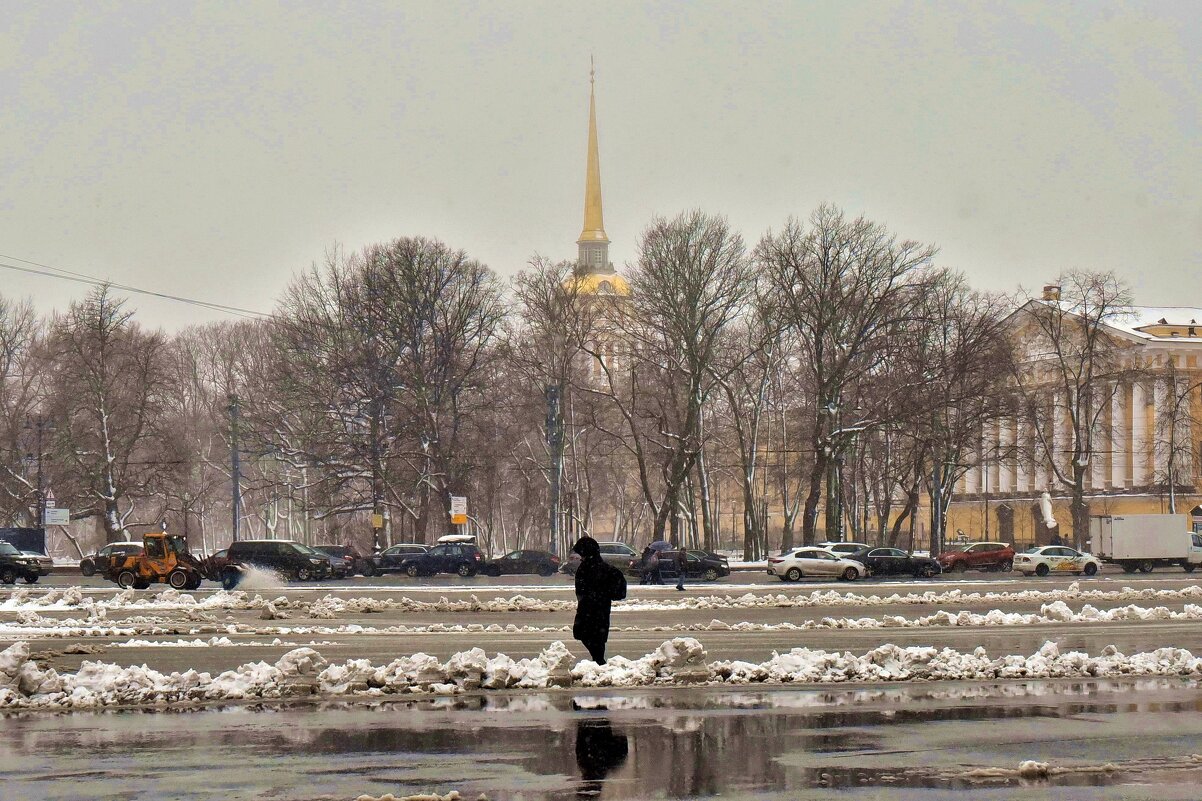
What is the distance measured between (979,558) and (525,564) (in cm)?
1908

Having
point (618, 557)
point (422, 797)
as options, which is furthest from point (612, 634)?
point (618, 557)

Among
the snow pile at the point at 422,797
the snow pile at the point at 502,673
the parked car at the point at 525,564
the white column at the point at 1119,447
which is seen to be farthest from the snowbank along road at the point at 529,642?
the white column at the point at 1119,447

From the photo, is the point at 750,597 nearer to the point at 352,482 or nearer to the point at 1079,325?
the point at 352,482

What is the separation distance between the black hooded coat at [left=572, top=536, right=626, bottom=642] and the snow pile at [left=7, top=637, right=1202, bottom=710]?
55 cm

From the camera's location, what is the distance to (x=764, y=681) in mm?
16953

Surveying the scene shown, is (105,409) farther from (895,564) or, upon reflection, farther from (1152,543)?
(1152,543)

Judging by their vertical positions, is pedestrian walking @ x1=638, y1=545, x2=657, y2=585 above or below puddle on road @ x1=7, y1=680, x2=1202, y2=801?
below

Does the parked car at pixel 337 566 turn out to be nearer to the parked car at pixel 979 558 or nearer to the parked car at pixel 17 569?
the parked car at pixel 17 569

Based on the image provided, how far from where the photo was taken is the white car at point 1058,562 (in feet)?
196

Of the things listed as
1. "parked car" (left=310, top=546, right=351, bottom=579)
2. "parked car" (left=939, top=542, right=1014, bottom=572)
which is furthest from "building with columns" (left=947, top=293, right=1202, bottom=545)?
"parked car" (left=310, top=546, right=351, bottom=579)

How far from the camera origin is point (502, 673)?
1650 cm

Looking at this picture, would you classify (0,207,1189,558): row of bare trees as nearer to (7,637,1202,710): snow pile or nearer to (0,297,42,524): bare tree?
(0,297,42,524): bare tree

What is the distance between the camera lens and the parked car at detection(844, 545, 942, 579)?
186 feet

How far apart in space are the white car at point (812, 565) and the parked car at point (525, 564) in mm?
9124
